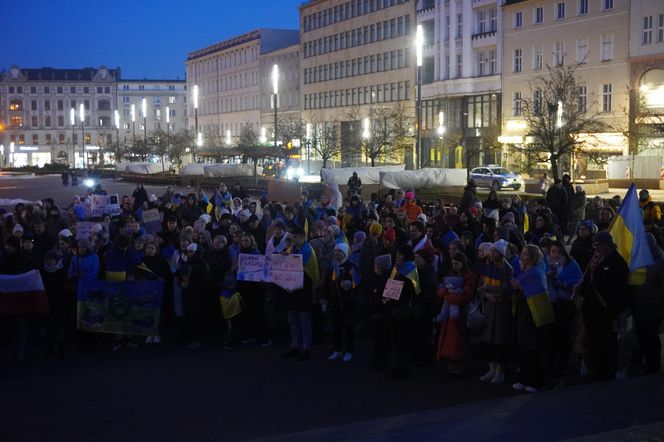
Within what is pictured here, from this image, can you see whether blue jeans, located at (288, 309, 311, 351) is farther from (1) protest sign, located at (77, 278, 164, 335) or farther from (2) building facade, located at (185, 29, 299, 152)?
(2) building facade, located at (185, 29, 299, 152)

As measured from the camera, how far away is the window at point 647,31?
54.3 m

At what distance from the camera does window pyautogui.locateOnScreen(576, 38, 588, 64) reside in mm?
59013

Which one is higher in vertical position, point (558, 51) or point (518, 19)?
point (518, 19)

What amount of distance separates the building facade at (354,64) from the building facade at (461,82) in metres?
2.75

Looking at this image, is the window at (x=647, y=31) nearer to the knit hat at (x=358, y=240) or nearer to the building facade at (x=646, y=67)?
the building facade at (x=646, y=67)

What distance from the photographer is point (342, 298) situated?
1118 centimetres

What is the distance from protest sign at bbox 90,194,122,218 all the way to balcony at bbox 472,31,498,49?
49.2 meters

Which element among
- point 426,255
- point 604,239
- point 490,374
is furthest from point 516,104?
point 604,239

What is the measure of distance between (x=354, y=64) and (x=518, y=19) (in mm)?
30408

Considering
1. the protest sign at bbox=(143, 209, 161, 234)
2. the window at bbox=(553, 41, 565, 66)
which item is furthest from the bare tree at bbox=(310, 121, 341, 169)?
the protest sign at bbox=(143, 209, 161, 234)

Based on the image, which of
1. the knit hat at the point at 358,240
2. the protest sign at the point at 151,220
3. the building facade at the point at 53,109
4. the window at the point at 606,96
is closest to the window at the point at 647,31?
the window at the point at 606,96

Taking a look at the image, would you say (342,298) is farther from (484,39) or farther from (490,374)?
(484,39)

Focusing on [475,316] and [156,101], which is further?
[156,101]

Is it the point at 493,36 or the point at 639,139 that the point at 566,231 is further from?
the point at 493,36
